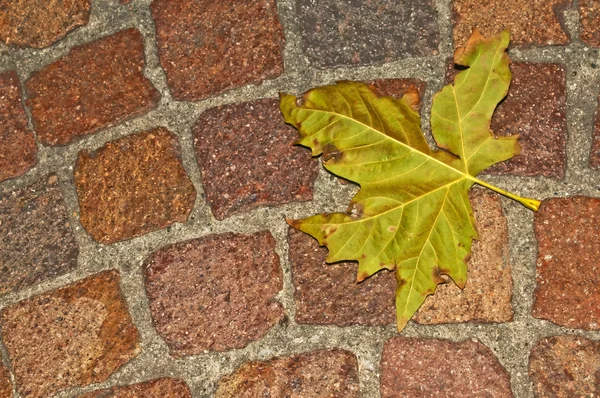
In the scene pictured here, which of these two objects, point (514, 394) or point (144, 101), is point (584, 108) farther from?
point (144, 101)

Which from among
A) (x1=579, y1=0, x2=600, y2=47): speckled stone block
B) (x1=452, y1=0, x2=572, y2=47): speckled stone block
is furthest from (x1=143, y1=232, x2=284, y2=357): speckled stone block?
(x1=579, y1=0, x2=600, y2=47): speckled stone block

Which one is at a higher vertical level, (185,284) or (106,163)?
(106,163)

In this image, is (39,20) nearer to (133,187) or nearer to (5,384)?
(133,187)

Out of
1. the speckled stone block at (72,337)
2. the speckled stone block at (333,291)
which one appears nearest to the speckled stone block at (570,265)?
the speckled stone block at (333,291)

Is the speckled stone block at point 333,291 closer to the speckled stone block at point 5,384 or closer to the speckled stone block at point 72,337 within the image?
the speckled stone block at point 72,337

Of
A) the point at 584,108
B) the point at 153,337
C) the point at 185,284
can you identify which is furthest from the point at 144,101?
the point at 584,108

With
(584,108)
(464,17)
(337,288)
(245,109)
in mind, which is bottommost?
(337,288)

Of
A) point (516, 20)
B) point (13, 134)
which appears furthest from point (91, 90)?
point (516, 20)

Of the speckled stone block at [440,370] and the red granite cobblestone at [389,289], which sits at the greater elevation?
the red granite cobblestone at [389,289]
